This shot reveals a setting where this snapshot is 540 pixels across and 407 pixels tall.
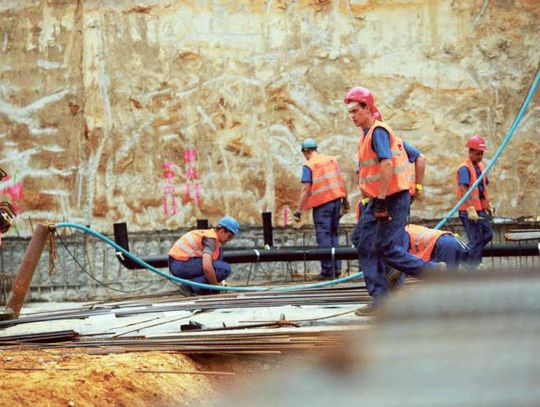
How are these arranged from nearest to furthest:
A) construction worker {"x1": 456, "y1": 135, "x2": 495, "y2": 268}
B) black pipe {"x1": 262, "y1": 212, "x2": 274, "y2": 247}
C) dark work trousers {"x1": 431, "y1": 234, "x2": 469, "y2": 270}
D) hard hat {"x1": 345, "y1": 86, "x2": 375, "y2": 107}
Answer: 1. hard hat {"x1": 345, "y1": 86, "x2": 375, "y2": 107}
2. dark work trousers {"x1": 431, "y1": 234, "x2": 469, "y2": 270}
3. construction worker {"x1": 456, "y1": 135, "x2": 495, "y2": 268}
4. black pipe {"x1": 262, "y1": 212, "x2": 274, "y2": 247}

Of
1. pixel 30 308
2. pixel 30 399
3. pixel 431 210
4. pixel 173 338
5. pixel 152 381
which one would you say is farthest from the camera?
pixel 431 210

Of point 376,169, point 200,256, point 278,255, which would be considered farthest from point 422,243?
point 278,255

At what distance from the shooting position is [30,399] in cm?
734

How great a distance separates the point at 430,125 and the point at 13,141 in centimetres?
635

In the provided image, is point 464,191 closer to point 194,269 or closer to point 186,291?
point 194,269

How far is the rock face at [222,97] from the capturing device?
18594 millimetres

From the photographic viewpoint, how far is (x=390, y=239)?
34.1 ft

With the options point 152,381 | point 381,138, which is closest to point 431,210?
point 381,138

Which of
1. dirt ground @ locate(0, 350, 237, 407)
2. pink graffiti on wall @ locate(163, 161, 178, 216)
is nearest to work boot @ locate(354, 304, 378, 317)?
dirt ground @ locate(0, 350, 237, 407)

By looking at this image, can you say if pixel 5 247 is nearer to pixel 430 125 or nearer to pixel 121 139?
pixel 121 139

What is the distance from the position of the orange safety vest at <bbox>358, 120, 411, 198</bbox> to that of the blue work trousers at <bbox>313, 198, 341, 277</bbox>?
5902 millimetres

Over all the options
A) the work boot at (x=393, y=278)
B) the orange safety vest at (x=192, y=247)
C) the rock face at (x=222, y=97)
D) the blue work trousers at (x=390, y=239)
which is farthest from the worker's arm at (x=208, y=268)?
the rock face at (x=222, y=97)

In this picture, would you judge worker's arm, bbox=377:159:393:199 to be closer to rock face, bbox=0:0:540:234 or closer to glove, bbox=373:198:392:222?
glove, bbox=373:198:392:222

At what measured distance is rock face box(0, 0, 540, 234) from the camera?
61.0 feet
